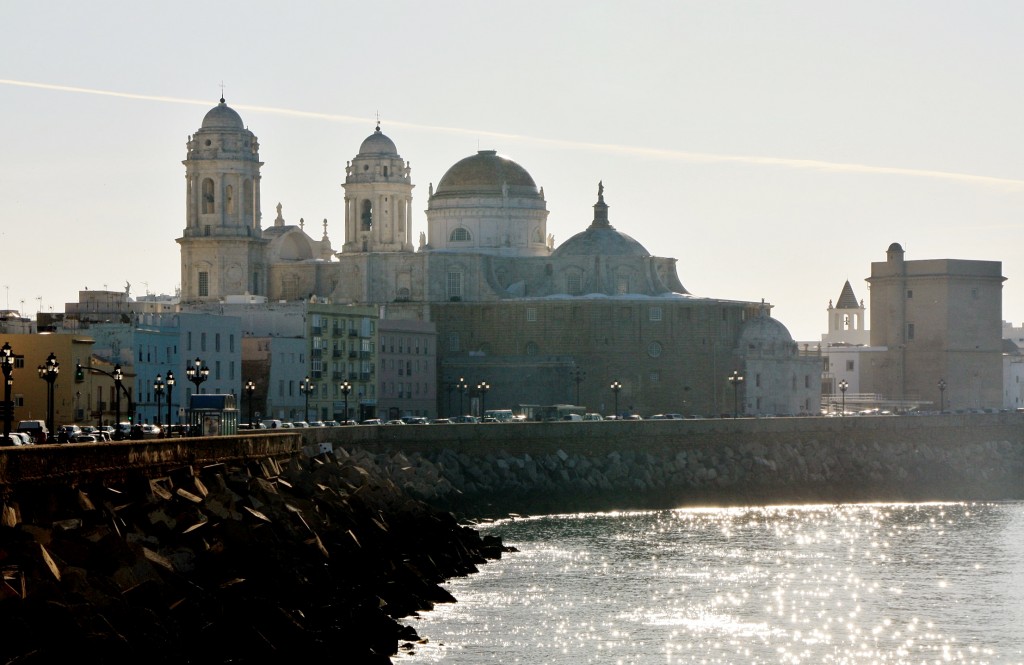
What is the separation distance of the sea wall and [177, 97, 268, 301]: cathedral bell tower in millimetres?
34268

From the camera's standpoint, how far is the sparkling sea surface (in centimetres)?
4144

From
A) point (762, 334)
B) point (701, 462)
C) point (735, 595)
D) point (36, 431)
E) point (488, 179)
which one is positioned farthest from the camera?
point (488, 179)

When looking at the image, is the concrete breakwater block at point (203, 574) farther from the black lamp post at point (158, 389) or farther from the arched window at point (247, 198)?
the arched window at point (247, 198)

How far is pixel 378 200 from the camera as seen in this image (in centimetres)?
12188

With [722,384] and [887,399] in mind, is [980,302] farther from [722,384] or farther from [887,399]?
[722,384]

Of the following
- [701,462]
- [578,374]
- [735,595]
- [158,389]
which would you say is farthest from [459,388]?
[735,595]

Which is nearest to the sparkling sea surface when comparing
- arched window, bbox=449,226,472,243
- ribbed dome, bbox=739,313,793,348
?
ribbed dome, bbox=739,313,793,348

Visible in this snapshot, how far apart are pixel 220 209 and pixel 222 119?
15.8 feet

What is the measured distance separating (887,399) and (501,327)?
28010mm

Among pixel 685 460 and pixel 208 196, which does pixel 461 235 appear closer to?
pixel 208 196

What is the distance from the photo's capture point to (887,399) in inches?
5241

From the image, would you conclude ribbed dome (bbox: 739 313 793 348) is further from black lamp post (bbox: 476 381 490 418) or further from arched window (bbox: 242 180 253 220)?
arched window (bbox: 242 180 253 220)

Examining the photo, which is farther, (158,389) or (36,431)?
(158,389)

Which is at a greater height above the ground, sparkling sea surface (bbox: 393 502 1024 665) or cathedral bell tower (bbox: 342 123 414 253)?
cathedral bell tower (bbox: 342 123 414 253)
